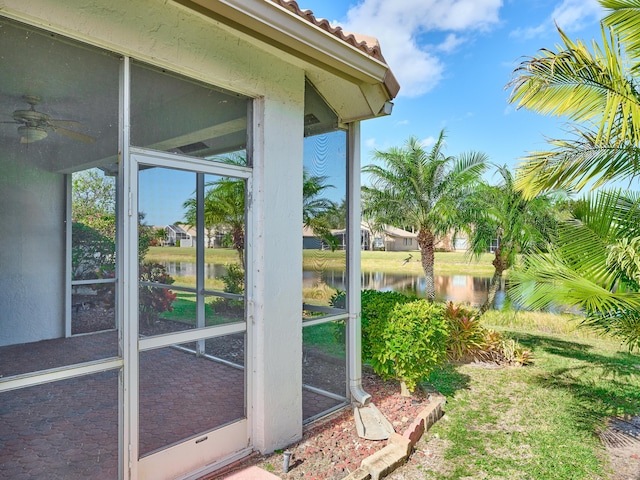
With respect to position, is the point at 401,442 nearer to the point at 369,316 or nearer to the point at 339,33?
the point at 369,316

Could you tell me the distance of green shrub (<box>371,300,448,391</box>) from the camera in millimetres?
5051

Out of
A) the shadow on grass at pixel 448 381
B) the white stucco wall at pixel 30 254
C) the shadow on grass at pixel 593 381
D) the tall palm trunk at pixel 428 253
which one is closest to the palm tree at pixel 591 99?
the shadow on grass at pixel 593 381

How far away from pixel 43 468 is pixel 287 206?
2922 millimetres

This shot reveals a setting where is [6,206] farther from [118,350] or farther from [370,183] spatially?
[370,183]

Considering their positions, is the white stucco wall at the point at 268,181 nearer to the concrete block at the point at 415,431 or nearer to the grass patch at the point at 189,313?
the grass patch at the point at 189,313

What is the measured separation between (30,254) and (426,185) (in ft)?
35.9

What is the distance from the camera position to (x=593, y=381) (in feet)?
22.1

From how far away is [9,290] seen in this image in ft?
11.5

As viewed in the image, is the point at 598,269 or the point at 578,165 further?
the point at 578,165

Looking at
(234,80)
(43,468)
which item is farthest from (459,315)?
(43,468)

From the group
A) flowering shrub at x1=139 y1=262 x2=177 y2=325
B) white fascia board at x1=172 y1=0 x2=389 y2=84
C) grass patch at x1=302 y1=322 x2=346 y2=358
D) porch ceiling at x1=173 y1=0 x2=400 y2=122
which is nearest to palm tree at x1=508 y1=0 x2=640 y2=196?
porch ceiling at x1=173 y1=0 x2=400 y2=122

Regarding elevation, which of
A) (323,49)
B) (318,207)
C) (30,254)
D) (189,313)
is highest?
(323,49)

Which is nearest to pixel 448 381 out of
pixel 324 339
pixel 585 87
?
pixel 324 339

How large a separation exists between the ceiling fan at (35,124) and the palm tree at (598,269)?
5.02m
